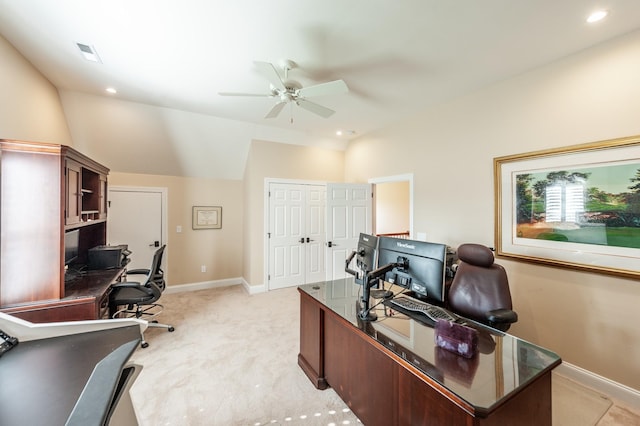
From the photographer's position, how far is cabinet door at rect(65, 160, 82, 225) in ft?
7.07

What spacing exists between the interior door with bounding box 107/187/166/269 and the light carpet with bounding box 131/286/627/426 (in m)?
1.49

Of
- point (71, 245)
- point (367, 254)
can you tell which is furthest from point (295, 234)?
point (71, 245)

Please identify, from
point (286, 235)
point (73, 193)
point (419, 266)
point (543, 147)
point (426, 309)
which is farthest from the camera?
point (286, 235)

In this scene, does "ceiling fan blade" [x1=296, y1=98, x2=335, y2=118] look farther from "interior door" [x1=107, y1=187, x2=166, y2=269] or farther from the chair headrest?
"interior door" [x1=107, y1=187, x2=166, y2=269]

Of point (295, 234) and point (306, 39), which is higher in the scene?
point (306, 39)

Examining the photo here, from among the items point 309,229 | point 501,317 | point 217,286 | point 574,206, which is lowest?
point 217,286

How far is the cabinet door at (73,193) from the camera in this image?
2154mm

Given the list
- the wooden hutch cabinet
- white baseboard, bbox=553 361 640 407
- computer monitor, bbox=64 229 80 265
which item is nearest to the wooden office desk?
the wooden hutch cabinet

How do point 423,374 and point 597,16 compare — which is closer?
point 423,374

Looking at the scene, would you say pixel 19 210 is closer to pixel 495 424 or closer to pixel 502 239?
pixel 495 424

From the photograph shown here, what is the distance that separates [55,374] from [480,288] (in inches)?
106

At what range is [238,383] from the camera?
2.22 m

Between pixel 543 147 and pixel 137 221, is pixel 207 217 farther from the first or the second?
pixel 543 147

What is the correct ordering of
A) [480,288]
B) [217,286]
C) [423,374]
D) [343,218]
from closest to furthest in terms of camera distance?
[423,374] < [480,288] < [343,218] < [217,286]
